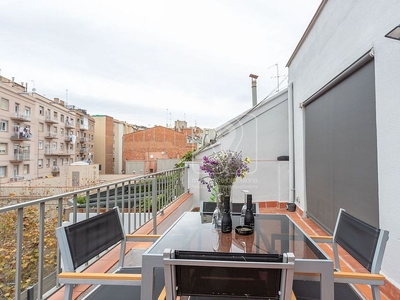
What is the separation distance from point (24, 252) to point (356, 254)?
246 centimetres

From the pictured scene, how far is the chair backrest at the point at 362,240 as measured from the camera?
122 centimetres

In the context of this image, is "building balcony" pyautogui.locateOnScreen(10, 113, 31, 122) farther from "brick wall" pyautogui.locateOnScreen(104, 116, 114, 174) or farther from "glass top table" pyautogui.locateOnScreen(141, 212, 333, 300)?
"glass top table" pyautogui.locateOnScreen(141, 212, 333, 300)

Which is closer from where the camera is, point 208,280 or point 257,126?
point 208,280

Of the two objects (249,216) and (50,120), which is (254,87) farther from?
(50,120)

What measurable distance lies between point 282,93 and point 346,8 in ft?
10.6

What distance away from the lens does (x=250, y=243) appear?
5.28 ft

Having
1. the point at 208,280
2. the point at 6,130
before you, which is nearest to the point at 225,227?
the point at 208,280

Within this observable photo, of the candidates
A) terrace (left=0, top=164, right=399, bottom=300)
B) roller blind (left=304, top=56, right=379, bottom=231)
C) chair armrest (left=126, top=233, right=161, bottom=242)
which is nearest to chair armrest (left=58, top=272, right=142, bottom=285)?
terrace (left=0, top=164, right=399, bottom=300)

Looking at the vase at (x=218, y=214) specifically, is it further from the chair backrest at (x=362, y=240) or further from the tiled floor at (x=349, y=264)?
the tiled floor at (x=349, y=264)

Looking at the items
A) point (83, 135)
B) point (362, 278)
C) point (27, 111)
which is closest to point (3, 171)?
point (27, 111)

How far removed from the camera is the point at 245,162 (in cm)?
187

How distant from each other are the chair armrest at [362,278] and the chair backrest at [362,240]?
0.07m

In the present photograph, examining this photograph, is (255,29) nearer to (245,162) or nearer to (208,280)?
(245,162)

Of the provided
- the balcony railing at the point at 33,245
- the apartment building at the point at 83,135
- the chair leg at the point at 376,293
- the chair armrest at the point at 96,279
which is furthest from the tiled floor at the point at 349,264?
the apartment building at the point at 83,135
